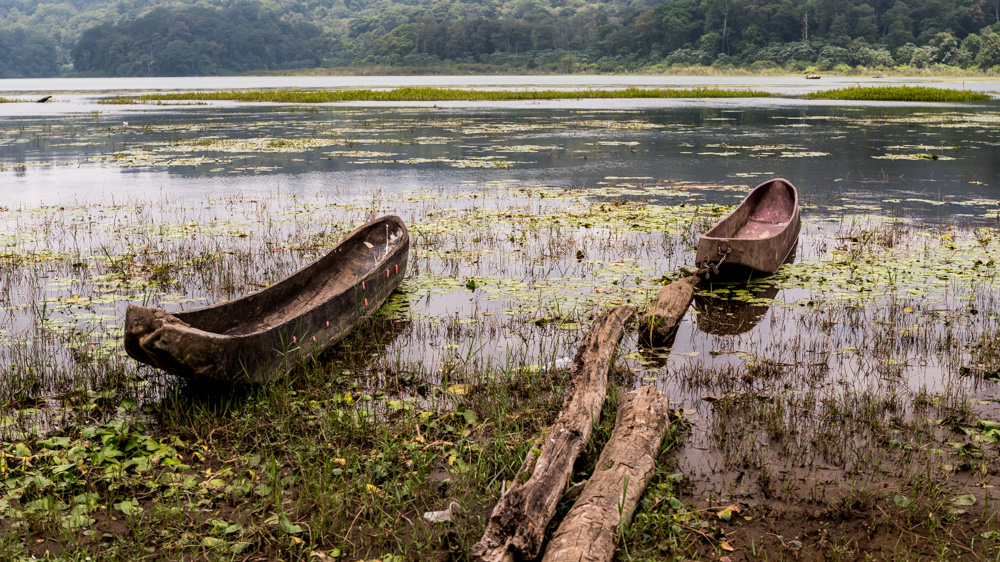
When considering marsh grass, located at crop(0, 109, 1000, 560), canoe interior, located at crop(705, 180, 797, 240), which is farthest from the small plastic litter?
canoe interior, located at crop(705, 180, 797, 240)

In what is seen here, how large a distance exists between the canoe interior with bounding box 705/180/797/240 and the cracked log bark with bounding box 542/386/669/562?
6168 mm

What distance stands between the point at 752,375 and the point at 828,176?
13.1m

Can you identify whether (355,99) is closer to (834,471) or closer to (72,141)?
(72,141)

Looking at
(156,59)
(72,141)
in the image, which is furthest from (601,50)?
(72,141)

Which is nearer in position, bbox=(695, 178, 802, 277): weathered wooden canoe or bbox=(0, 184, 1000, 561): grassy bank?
bbox=(0, 184, 1000, 561): grassy bank

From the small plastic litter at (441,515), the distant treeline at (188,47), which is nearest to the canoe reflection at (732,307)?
the small plastic litter at (441,515)

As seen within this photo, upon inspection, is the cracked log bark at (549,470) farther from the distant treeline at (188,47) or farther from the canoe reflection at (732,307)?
the distant treeline at (188,47)

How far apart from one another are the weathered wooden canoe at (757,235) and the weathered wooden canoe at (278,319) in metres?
3.49

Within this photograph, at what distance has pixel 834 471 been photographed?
471 centimetres

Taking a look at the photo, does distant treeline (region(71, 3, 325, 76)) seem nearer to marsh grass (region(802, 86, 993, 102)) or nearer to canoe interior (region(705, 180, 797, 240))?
marsh grass (region(802, 86, 993, 102))

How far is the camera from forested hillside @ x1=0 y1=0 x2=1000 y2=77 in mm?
99188

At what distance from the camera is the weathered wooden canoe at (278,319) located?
4.98 metres

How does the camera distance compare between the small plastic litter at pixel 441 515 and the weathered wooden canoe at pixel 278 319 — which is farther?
the weathered wooden canoe at pixel 278 319

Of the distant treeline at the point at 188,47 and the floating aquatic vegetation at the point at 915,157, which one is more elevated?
the distant treeline at the point at 188,47
